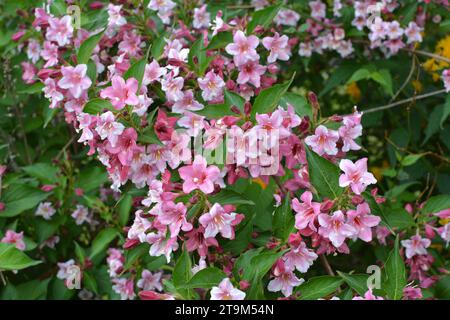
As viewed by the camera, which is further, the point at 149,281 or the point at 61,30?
the point at 149,281

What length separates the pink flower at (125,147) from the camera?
166 cm

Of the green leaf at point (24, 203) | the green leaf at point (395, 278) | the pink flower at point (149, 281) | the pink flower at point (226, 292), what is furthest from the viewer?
the green leaf at point (24, 203)

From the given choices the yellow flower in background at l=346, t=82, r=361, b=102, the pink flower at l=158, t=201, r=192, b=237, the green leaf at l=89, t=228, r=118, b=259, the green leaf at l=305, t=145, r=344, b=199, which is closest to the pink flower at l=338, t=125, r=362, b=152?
the green leaf at l=305, t=145, r=344, b=199

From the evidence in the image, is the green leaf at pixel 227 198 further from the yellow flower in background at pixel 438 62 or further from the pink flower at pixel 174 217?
the yellow flower in background at pixel 438 62

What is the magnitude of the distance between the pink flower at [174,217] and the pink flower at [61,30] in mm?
Result: 796

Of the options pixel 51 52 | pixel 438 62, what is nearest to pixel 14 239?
pixel 51 52

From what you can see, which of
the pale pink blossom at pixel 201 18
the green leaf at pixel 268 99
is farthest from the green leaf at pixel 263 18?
the pale pink blossom at pixel 201 18

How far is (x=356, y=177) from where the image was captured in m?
1.54

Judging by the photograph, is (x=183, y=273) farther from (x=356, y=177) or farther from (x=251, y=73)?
(x=251, y=73)

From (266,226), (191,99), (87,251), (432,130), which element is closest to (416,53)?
(432,130)

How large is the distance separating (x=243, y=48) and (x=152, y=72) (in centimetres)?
27

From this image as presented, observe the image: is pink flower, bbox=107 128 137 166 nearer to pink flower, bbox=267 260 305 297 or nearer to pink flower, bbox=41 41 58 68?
pink flower, bbox=267 260 305 297
